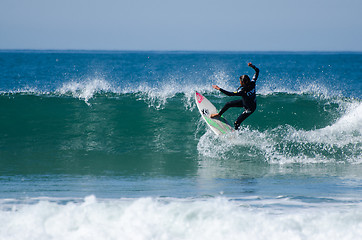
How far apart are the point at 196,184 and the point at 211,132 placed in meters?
3.52

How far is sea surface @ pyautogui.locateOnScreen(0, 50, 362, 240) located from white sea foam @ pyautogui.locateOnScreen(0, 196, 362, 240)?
13mm

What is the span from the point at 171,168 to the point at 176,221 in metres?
2.94

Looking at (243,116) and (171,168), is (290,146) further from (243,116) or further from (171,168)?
(171,168)

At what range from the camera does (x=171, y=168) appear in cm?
768

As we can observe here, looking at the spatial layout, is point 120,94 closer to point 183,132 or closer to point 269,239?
point 183,132

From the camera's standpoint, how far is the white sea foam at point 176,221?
4.52 meters

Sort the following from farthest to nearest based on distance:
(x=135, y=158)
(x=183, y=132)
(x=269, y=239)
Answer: (x=183, y=132) → (x=135, y=158) → (x=269, y=239)

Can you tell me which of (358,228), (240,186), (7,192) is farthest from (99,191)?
(358,228)

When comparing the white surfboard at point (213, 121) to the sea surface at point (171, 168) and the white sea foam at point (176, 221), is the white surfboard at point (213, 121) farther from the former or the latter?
the white sea foam at point (176, 221)

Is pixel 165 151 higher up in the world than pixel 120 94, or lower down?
→ lower down

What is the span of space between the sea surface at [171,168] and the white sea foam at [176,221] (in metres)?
0.01

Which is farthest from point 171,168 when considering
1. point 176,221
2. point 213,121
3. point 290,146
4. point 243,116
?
point 290,146

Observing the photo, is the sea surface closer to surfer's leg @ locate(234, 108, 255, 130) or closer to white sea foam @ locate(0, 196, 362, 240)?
white sea foam @ locate(0, 196, 362, 240)

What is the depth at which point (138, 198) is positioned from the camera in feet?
18.1
